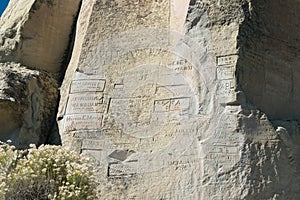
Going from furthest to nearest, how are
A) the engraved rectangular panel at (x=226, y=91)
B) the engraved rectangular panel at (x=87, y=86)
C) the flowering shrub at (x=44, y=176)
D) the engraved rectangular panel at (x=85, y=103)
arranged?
the engraved rectangular panel at (x=87, y=86), the engraved rectangular panel at (x=85, y=103), the engraved rectangular panel at (x=226, y=91), the flowering shrub at (x=44, y=176)

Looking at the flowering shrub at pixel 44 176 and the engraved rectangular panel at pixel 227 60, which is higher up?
the engraved rectangular panel at pixel 227 60

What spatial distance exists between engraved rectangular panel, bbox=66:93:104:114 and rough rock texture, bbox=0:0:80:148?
1.74ft

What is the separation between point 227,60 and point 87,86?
2.12 m

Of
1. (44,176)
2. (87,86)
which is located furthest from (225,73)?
(44,176)

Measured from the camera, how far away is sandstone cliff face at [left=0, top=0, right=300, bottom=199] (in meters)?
8.46

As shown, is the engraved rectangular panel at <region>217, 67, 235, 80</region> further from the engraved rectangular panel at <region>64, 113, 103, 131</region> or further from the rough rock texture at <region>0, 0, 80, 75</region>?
the rough rock texture at <region>0, 0, 80, 75</region>

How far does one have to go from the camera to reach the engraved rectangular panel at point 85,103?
9.29 metres

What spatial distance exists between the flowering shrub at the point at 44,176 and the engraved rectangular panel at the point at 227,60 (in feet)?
8.27

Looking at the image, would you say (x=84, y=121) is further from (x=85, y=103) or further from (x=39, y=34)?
(x=39, y=34)

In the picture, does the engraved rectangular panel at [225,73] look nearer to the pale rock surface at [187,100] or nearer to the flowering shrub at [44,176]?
the pale rock surface at [187,100]

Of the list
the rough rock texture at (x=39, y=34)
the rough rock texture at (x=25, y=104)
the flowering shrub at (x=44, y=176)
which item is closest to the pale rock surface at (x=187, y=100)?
the rough rock texture at (x=25, y=104)

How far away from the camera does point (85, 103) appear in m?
9.39

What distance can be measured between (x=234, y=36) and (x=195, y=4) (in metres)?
0.82

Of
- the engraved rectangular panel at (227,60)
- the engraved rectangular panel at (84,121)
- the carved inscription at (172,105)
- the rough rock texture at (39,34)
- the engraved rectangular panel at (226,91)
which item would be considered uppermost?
the rough rock texture at (39,34)
